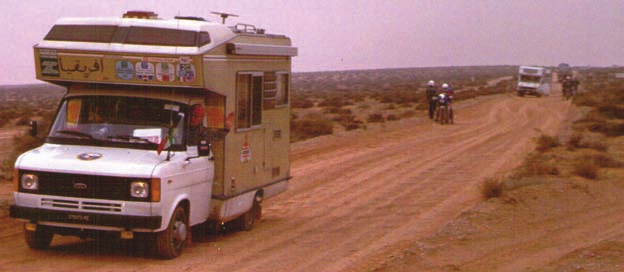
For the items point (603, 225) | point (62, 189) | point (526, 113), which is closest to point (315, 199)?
point (603, 225)

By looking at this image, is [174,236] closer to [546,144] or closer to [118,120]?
[118,120]

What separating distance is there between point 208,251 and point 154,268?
1383 mm

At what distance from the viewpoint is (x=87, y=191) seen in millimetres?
10555

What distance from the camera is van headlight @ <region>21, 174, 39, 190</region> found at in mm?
10688

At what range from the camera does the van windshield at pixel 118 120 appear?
37.3 feet

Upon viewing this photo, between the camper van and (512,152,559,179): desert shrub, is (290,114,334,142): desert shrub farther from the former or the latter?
the camper van

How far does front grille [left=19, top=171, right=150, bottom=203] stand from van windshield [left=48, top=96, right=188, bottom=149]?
2.69ft

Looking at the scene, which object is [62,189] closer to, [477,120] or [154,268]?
[154,268]

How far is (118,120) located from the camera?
11.6 m

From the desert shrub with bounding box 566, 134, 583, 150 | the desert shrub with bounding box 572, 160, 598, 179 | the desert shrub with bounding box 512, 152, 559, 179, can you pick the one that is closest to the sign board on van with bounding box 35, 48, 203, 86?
the desert shrub with bounding box 512, 152, 559, 179

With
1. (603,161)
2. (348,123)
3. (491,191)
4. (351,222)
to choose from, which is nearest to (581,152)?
(603,161)

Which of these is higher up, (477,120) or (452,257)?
(452,257)

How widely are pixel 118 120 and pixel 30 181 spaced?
1.37m

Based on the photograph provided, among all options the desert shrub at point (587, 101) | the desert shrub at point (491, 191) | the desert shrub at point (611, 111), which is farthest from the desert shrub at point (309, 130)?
the desert shrub at point (587, 101)
